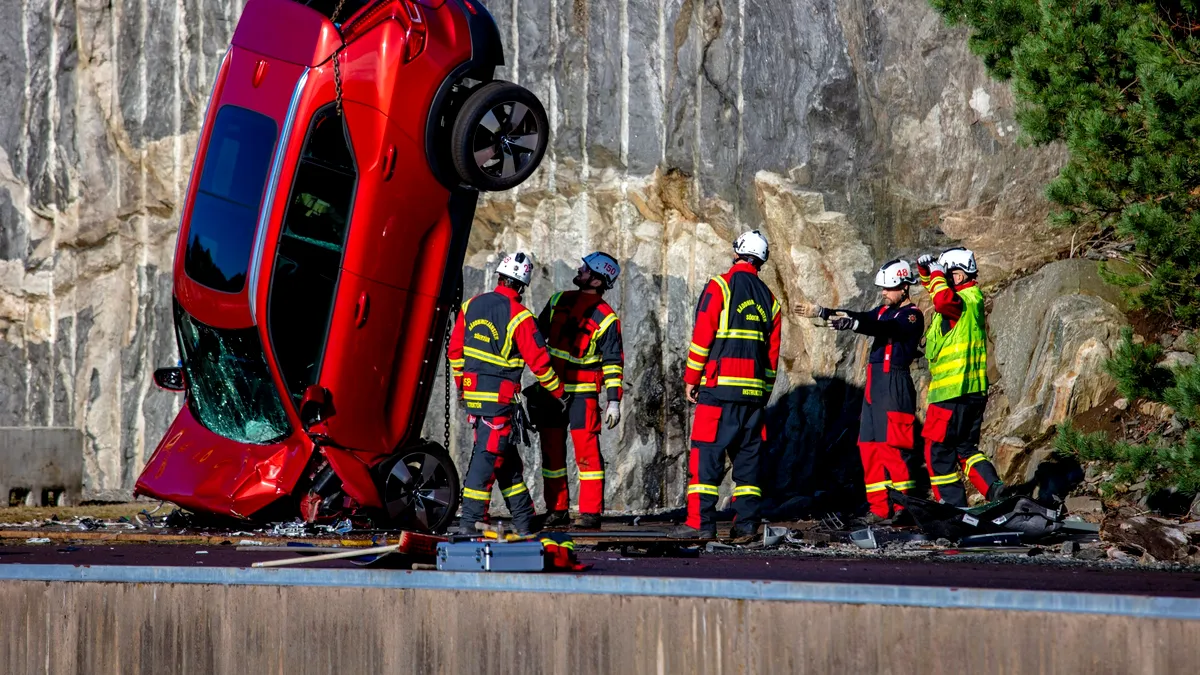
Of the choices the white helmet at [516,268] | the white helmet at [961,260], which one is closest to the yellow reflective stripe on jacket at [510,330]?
the white helmet at [516,268]

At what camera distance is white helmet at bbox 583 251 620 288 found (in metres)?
9.45

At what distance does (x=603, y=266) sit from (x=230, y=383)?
260 cm

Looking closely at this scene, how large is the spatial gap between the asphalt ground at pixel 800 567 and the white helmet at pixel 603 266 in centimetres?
290

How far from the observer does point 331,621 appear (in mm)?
5051

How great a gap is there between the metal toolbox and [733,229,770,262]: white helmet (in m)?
4.01

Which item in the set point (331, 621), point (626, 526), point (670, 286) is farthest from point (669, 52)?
point (331, 621)

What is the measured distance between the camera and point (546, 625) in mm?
4762

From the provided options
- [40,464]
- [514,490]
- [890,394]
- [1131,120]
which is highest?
[1131,120]

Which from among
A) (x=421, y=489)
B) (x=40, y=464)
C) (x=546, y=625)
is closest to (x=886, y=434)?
(x=421, y=489)

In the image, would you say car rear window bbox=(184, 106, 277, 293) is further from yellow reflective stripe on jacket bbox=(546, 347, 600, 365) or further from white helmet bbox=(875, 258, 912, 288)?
white helmet bbox=(875, 258, 912, 288)

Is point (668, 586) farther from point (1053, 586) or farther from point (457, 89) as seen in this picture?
point (457, 89)

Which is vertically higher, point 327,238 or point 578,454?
point 327,238

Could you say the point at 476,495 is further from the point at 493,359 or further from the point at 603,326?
the point at 603,326

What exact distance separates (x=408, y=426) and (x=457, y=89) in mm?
1973
